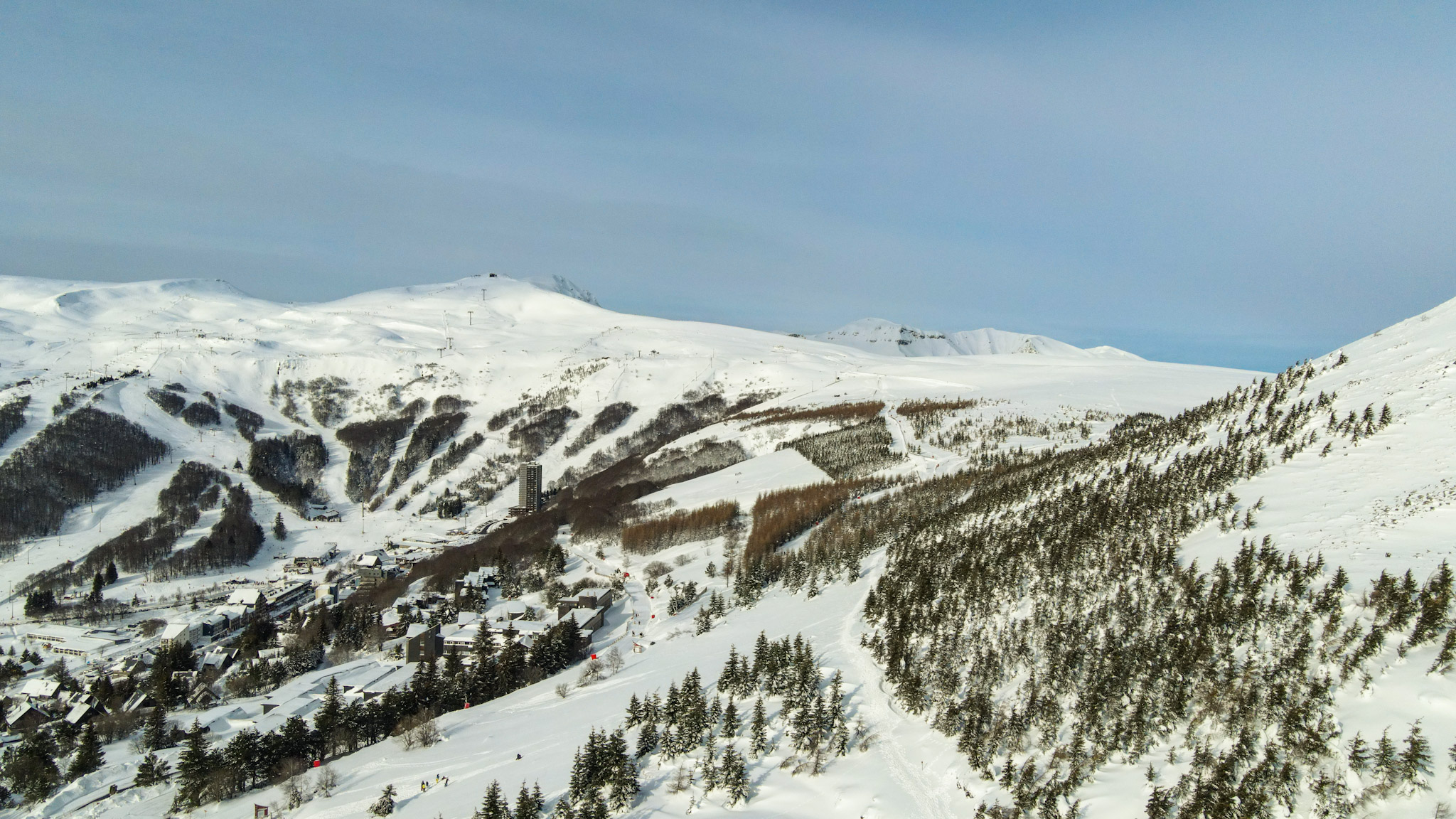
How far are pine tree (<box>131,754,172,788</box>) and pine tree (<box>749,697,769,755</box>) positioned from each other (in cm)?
4654

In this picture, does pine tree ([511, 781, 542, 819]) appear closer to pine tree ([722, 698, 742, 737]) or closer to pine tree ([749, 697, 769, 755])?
pine tree ([722, 698, 742, 737])

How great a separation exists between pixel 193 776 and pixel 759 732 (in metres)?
40.7

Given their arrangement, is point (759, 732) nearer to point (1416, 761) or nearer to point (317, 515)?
point (1416, 761)

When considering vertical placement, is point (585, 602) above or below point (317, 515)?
above

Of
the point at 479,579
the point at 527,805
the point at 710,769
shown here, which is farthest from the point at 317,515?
the point at 710,769

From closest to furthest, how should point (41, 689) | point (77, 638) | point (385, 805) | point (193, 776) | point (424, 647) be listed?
point (385, 805), point (193, 776), point (424, 647), point (41, 689), point (77, 638)

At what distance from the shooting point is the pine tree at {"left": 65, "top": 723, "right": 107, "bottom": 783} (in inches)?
2159

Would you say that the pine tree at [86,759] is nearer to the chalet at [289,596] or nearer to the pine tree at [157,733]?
the pine tree at [157,733]

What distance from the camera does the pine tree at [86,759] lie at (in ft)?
180

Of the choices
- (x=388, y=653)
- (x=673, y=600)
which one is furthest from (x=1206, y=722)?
(x=388, y=653)

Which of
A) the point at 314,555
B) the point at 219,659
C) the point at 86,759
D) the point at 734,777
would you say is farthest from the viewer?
the point at 314,555

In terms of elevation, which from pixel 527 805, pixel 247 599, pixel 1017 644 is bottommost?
pixel 247 599

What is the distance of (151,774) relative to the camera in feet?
168

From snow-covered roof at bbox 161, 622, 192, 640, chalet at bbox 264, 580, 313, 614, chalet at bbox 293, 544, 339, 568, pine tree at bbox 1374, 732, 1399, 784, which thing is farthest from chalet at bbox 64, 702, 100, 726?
pine tree at bbox 1374, 732, 1399, 784
